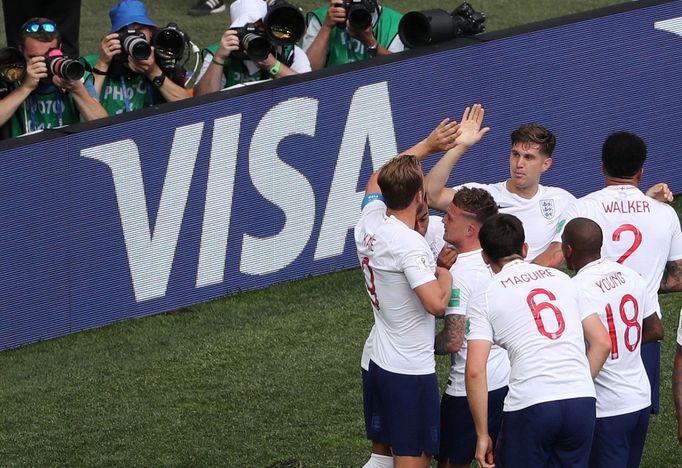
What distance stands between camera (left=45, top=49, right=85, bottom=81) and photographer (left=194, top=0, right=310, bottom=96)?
1070 millimetres

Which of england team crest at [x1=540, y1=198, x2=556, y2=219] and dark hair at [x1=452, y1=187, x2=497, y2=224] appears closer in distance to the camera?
dark hair at [x1=452, y1=187, x2=497, y2=224]

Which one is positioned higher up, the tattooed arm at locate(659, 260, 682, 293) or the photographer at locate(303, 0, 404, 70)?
the tattooed arm at locate(659, 260, 682, 293)

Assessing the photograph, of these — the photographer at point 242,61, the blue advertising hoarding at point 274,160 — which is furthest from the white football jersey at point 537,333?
the photographer at point 242,61

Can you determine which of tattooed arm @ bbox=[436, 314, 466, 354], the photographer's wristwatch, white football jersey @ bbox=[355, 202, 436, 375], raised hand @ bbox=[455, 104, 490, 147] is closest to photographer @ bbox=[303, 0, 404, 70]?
the photographer's wristwatch

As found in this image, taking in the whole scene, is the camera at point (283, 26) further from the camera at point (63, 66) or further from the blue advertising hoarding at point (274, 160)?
the camera at point (63, 66)

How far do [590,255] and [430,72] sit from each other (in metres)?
4.35

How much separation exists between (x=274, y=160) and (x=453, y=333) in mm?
3713

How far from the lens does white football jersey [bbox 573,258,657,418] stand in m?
5.86

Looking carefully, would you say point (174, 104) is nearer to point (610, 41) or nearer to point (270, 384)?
point (270, 384)

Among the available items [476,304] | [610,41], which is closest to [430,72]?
[610,41]

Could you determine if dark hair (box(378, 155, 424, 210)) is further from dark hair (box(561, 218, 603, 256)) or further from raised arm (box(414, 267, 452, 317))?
dark hair (box(561, 218, 603, 256))

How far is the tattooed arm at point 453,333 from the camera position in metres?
6.12

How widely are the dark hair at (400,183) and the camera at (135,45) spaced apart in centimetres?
374

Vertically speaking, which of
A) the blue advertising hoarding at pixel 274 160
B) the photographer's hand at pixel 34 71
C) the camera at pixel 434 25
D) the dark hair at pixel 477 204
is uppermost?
the dark hair at pixel 477 204
